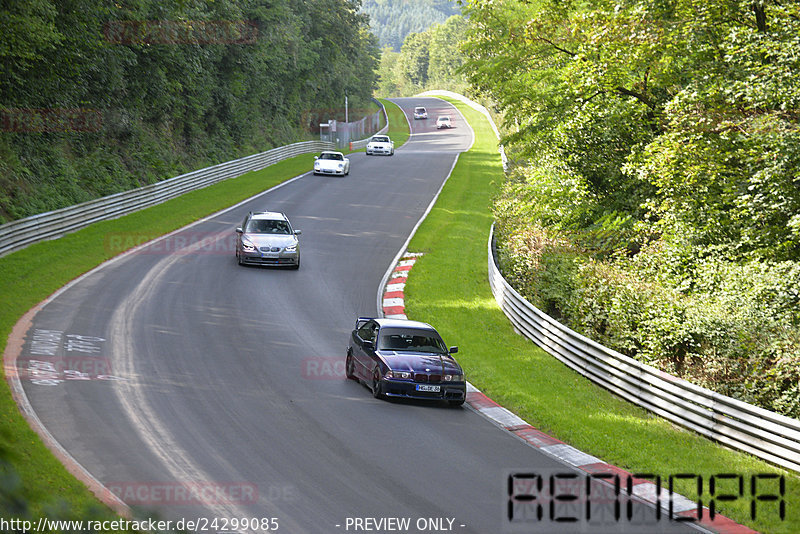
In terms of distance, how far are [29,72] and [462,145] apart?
1907 inches

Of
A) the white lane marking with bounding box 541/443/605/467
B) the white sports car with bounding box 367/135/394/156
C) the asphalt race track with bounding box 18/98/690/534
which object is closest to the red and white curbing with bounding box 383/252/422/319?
the asphalt race track with bounding box 18/98/690/534

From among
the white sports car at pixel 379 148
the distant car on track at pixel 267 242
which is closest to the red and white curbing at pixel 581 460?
the distant car on track at pixel 267 242

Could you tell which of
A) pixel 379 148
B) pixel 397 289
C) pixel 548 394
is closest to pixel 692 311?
pixel 548 394

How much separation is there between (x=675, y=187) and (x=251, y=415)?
13.5m

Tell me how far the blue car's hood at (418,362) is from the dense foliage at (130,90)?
58.1 ft

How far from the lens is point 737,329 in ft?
51.5

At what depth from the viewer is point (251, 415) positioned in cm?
1323

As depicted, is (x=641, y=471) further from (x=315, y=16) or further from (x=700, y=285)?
(x=315, y=16)

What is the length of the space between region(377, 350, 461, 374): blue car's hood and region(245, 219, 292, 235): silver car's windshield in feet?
41.4

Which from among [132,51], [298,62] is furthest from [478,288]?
[298,62]

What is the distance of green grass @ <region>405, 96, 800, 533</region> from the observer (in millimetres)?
11992

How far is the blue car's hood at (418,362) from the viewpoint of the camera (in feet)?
48.9

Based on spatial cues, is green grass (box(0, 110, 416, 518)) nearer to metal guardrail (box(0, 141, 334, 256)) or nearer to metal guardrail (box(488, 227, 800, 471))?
metal guardrail (box(0, 141, 334, 256))

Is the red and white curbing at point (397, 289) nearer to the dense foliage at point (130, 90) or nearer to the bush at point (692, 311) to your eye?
the bush at point (692, 311)
